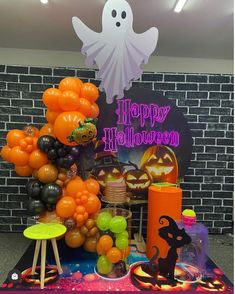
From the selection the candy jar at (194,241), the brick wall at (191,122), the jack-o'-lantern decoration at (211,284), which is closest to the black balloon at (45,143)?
the brick wall at (191,122)

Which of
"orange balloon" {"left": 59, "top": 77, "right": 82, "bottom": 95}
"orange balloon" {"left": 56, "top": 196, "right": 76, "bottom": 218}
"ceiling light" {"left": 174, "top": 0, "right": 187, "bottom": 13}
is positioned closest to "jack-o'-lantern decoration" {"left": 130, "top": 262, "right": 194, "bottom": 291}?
"orange balloon" {"left": 56, "top": 196, "right": 76, "bottom": 218}

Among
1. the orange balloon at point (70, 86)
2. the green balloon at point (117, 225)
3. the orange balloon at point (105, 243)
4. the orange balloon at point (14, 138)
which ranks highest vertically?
the orange balloon at point (70, 86)

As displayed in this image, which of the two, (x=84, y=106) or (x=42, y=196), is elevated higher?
(x=84, y=106)

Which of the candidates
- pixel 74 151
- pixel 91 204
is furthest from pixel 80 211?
pixel 74 151

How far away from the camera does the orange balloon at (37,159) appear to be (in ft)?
8.38

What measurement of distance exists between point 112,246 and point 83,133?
1115 mm

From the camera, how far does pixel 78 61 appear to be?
3.78 m

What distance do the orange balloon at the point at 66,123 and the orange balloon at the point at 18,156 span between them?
16.5 inches

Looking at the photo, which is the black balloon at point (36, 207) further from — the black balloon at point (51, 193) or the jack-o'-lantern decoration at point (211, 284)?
the jack-o'-lantern decoration at point (211, 284)

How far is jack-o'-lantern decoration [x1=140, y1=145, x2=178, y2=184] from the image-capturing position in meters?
3.24

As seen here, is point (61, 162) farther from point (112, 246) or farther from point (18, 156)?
point (112, 246)

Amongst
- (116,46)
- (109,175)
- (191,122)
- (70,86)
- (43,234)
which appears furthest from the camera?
(191,122)

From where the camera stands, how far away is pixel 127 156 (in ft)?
10.6

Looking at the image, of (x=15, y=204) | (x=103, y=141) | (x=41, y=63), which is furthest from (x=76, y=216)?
(x=41, y=63)
